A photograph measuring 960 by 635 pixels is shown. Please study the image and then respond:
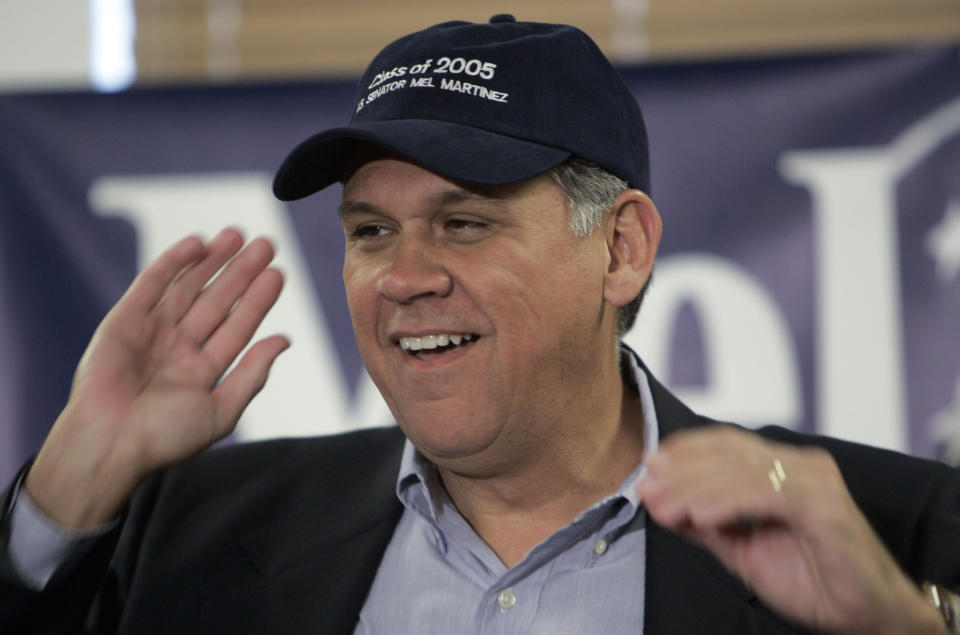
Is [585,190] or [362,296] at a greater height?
[585,190]

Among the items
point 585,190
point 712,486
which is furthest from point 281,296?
point 712,486

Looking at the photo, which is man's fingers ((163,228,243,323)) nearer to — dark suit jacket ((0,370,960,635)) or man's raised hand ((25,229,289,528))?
man's raised hand ((25,229,289,528))

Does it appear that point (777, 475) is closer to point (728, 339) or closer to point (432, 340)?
point (432, 340)

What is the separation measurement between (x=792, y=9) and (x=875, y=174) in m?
0.57

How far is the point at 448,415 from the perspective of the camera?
152cm

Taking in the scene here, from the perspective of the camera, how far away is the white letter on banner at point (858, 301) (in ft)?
7.22

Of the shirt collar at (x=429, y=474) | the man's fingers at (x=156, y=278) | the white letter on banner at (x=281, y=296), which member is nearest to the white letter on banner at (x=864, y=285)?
the shirt collar at (x=429, y=474)

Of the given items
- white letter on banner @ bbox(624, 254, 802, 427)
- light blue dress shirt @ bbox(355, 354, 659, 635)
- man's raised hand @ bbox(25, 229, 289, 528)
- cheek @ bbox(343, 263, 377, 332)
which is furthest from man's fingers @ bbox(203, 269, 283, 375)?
white letter on banner @ bbox(624, 254, 802, 427)

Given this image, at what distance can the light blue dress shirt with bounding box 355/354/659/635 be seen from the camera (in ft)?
4.83

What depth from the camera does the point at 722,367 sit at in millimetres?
2273

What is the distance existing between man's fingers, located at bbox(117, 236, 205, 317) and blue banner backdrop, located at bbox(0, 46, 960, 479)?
0.80 meters

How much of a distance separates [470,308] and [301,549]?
17.6 inches

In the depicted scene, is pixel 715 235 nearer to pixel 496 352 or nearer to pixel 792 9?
pixel 792 9

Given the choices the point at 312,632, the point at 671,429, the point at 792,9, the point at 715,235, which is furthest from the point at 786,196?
the point at 312,632
